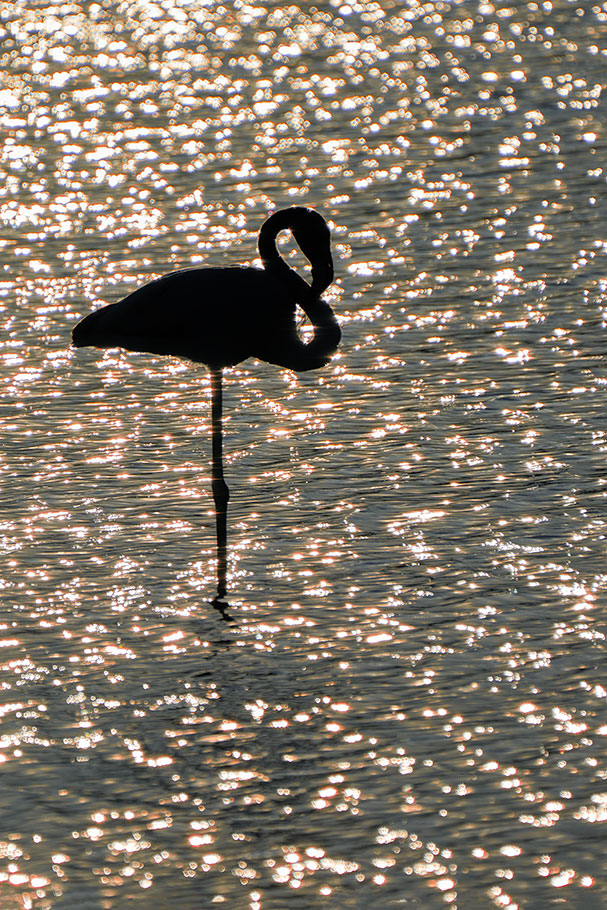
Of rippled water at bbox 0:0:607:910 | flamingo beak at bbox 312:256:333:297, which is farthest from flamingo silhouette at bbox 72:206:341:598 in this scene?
rippled water at bbox 0:0:607:910

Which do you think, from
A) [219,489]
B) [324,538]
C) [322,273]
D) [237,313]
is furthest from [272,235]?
[324,538]

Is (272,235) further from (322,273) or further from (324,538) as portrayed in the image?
(324,538)

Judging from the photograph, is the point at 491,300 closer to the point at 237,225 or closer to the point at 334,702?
the point at 237,225

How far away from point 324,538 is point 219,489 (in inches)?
27.8

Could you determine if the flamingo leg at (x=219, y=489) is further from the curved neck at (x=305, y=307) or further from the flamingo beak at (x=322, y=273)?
the flamingo beak at (x=322, y=273)

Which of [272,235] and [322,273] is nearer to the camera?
[322,273]

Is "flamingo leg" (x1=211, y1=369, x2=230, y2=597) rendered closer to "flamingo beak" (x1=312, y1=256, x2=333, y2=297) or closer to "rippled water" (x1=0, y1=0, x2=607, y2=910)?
"rippled water" (x1=0, y1=0, x2=607, y2=910)

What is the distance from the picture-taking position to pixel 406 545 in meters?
7.49

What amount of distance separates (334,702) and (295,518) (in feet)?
6.05

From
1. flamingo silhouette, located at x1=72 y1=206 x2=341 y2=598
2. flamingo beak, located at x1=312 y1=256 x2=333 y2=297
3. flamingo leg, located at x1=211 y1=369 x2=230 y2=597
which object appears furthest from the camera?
flamingo beak, located at x1=312 y1=256 x2=333 y2=297

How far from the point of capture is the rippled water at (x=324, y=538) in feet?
17.4

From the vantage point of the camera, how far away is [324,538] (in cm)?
763

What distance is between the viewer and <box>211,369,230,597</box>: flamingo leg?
7.39 meters

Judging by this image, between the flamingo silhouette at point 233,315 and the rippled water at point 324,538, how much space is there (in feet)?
1.76
